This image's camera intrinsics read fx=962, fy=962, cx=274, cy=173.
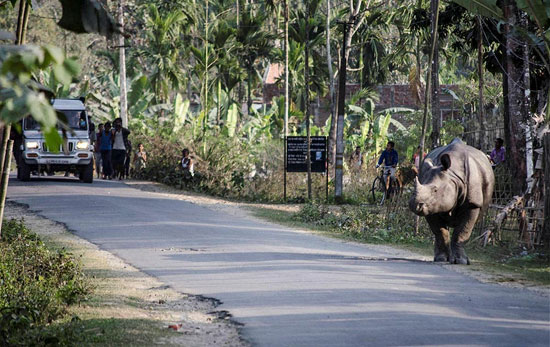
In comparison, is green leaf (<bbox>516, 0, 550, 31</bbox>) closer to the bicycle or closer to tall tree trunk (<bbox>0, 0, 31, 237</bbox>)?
tall tree trunk (<bbox>0, 0, 31, 237</bbox>)

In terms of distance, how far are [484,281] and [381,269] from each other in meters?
A: 1.52

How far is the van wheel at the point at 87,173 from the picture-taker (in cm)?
2970

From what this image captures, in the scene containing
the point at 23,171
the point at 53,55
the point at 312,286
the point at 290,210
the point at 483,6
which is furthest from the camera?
the point at 23,171

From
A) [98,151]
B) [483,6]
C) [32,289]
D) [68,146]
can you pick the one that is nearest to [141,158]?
[98,151]

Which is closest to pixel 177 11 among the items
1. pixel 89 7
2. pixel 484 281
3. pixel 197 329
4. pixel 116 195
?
pixel 116 195

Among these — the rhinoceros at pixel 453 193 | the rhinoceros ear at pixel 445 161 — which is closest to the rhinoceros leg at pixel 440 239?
the rhinoceros at pixel 453 193

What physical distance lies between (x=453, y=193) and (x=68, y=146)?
1699cm

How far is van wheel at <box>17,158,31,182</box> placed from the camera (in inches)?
1163

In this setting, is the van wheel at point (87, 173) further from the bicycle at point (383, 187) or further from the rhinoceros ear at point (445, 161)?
the rhinoceros ear at point (445, 161)

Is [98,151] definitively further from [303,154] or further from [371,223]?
[371,223]

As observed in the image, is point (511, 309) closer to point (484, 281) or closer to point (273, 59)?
point (484, 281)

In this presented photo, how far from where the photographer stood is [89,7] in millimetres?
5957

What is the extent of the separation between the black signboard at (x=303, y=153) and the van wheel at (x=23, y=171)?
8.18 meters

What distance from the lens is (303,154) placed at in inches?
1104
